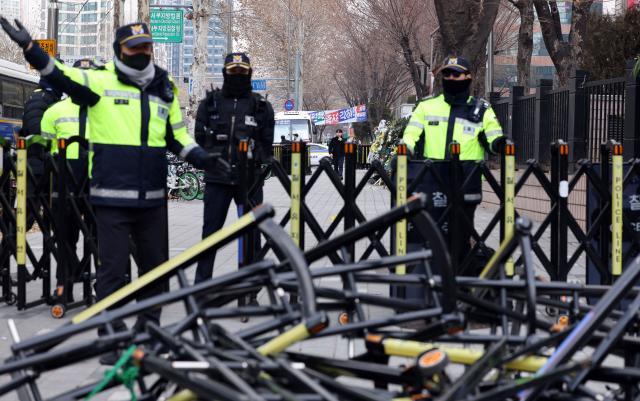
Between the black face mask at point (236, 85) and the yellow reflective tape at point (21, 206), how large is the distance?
5.42 feet

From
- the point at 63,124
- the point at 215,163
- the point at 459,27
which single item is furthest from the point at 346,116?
the point at 215,163

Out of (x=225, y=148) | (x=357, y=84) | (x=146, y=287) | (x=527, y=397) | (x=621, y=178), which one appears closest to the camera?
(x=527, y=397)

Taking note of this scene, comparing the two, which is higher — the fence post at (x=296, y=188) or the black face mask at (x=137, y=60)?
the black face mask at (x=137, y=60)

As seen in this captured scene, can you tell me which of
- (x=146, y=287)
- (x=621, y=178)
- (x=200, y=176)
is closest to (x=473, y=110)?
(x=621, y=178)

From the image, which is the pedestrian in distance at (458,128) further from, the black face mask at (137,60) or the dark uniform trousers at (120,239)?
the black face mask at (137,60)

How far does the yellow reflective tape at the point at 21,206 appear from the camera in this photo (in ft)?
26.5

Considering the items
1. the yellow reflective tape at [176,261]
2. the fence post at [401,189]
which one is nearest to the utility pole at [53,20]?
the fence post at [401,189]

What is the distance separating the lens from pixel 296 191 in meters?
8.20

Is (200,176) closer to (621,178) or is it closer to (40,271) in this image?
(40,271)

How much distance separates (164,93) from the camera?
668cm

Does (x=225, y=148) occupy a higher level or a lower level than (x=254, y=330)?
higher

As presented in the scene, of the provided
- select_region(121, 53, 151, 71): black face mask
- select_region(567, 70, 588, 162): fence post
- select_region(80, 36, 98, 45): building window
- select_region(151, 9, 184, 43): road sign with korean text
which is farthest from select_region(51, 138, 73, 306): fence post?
select_region(80, 36, 98, 45): building window

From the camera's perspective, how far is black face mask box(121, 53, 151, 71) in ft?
21.1

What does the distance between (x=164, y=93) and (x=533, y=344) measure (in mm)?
3934
